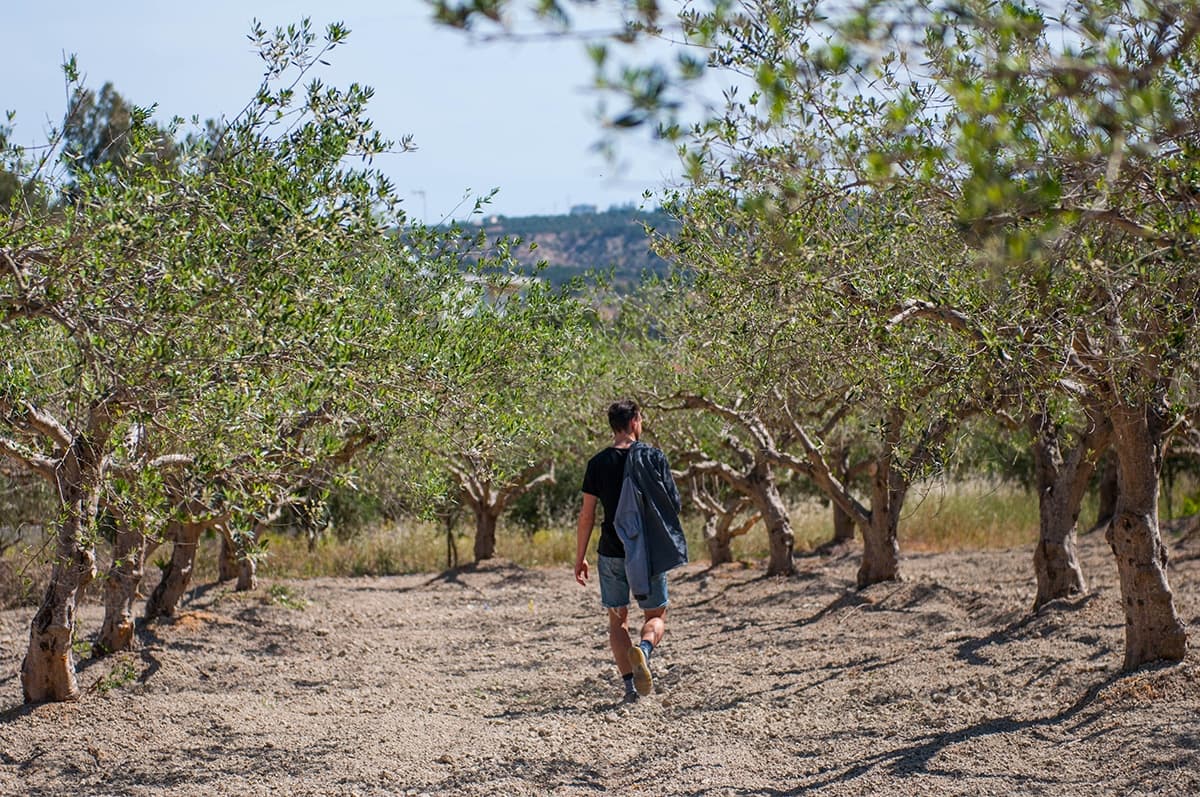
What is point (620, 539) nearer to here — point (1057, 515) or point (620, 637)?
point (620, 637)

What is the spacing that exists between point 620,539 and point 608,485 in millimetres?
347

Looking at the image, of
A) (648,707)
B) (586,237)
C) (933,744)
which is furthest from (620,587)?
(586,237)

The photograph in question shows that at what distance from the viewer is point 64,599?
25.8 feet

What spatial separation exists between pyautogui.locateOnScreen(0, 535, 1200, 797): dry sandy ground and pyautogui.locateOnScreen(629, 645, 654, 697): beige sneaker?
0.22 m

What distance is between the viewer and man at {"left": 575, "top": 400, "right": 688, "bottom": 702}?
7742mm

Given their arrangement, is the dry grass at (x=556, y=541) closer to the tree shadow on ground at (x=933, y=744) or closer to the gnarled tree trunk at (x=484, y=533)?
the gnarled tree trunk at (x=484, y=533)

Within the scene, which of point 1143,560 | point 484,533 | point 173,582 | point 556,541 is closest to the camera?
point 1143,560

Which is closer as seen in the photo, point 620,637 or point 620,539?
point 620,539

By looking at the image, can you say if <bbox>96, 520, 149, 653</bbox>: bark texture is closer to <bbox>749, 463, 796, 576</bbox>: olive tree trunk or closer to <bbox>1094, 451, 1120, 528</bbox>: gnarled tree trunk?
<bbox>749, 463, 796, 576</bbox>: olive tree trunk

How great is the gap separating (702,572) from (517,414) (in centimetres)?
811

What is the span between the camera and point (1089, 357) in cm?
599

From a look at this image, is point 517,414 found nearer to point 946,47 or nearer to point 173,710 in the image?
point 173,710

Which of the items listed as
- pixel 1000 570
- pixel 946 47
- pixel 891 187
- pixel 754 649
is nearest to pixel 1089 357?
pixel 891 187

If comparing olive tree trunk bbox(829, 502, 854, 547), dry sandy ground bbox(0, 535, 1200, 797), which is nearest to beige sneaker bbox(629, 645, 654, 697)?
dry sandy ground bbox(0, 535, 1200, 797)
